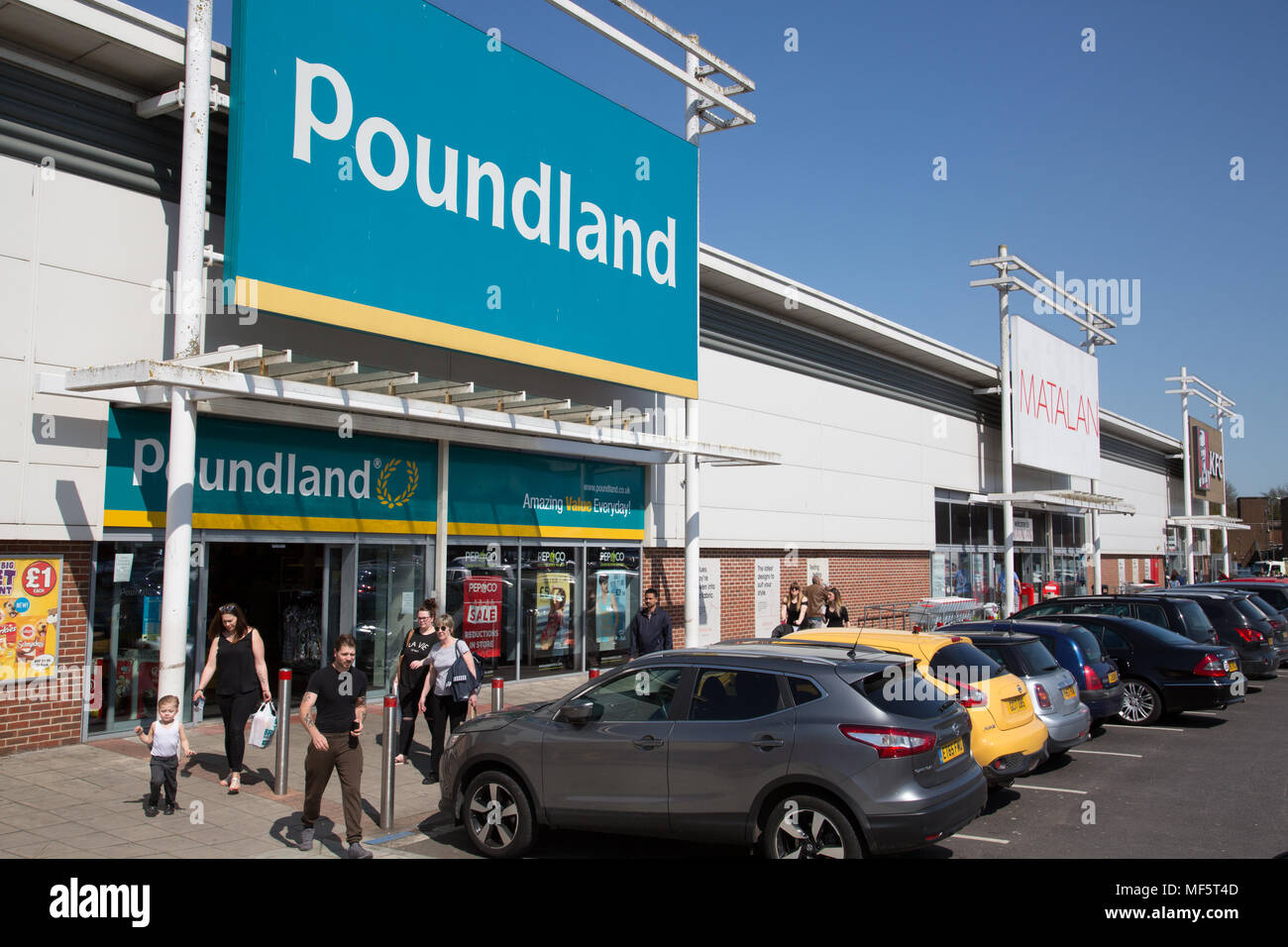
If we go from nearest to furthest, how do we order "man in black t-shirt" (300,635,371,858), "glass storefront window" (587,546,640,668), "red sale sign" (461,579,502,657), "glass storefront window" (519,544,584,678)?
1. "man in black t-shirt" (300,635,371,858)
2. "red sale sign" (461,579,502,657)
3. "glass storefront window" (519,544,584,678)
4. "glass storefront window" (587,546,640,668)

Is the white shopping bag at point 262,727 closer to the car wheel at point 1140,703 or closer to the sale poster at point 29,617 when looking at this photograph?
the sale poster at point 29,617

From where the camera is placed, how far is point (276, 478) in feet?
40.2

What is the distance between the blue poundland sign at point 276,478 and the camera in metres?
10.9

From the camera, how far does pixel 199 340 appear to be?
402 inches

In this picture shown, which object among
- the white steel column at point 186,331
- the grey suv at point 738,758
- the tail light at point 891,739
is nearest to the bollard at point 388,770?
the grey suv at point 738,758

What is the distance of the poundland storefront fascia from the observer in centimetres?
1098

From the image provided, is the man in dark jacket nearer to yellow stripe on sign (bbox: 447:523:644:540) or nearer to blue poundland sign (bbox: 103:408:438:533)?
yellow stripe on sign (bbox: 447:523:644:540)

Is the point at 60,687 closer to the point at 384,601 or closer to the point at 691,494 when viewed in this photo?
the point at 384,601

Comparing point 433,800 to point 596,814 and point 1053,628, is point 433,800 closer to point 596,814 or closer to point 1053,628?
point 596,814

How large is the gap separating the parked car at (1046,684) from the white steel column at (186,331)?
26.4 ft

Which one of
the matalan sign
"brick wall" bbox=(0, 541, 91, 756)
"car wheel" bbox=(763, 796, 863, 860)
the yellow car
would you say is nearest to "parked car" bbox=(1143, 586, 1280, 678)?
the yellow car

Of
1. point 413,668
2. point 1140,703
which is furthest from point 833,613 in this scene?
point 413,668

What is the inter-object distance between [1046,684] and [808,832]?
4459 mm
